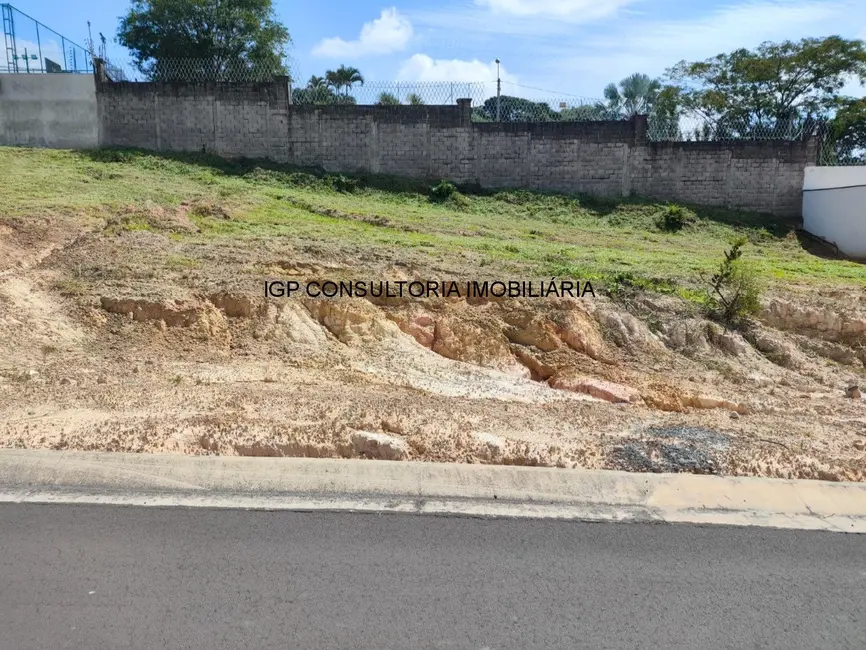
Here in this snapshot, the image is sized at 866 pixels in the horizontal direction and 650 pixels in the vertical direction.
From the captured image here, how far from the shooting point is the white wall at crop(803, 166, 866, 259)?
1828 centimetres

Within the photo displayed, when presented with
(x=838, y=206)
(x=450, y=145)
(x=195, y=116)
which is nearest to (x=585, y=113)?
(x=450, y=145)

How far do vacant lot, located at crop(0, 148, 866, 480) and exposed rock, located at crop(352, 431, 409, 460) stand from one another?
10mm

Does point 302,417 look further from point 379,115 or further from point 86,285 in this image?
point 379,115

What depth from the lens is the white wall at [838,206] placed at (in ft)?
60.0

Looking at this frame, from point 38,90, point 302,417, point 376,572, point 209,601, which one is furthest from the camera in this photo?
point 38,90

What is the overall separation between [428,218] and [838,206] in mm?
11827

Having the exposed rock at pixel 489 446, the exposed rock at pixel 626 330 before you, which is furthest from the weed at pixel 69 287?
the exposed rock at pixel 626 330

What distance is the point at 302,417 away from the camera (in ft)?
17.9

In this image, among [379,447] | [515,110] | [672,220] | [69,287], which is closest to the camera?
[379,447]

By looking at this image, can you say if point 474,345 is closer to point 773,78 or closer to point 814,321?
point 814,321

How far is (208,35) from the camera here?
23.8 m

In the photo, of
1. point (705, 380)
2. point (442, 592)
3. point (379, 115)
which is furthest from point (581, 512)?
point (379, 115)

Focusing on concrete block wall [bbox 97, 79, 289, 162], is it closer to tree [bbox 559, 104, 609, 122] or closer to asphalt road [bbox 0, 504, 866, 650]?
Answer: tree [bbox 559, 104, 609, 122]

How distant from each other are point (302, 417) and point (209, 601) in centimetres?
241
